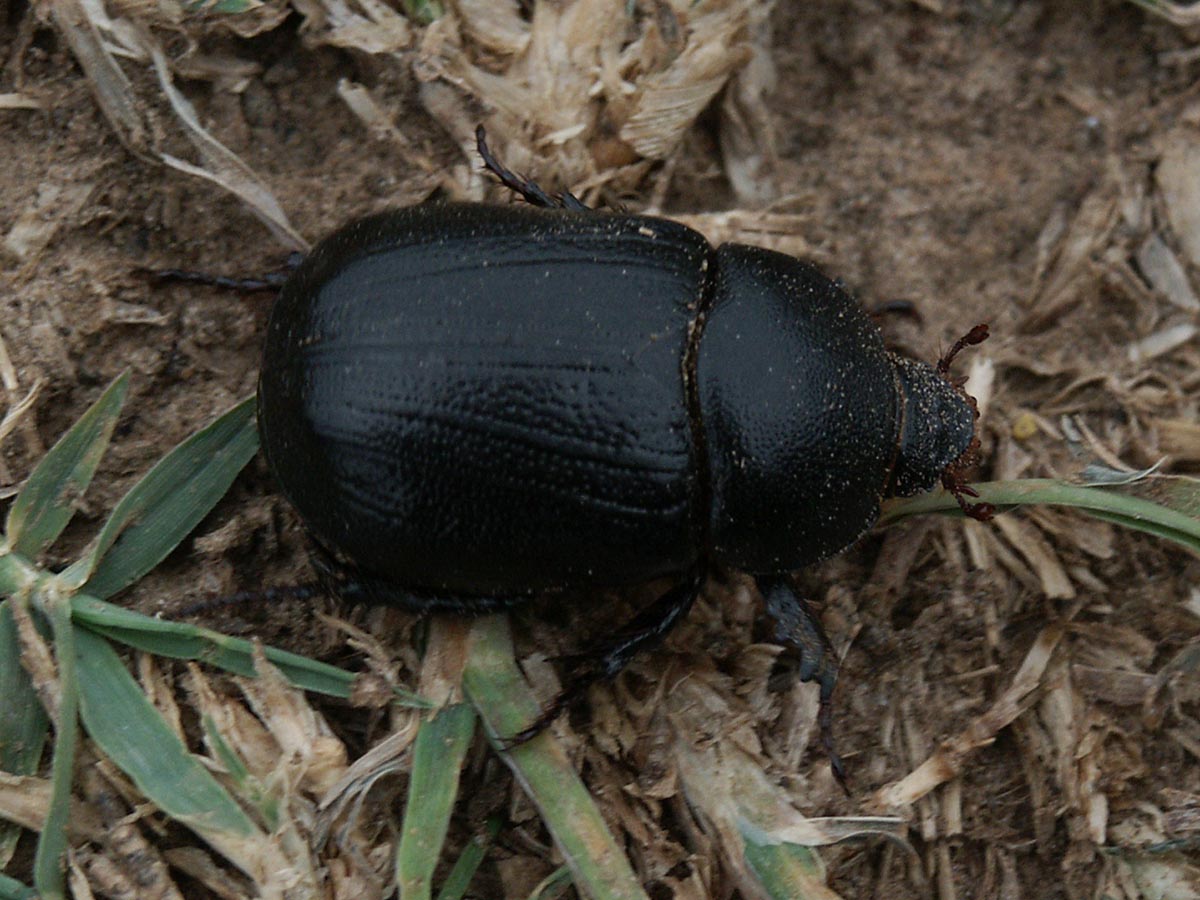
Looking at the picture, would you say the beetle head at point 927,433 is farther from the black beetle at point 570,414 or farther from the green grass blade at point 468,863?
the green grass blade at point 468,863

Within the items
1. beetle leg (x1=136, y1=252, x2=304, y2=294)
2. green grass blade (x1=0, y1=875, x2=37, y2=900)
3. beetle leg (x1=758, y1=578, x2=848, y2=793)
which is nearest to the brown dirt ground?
beetle leg (x1=136, y1=252, x2=304, y2=294)

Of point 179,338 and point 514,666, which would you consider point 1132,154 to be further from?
point 179,338

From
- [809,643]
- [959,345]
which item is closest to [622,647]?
[809,643]

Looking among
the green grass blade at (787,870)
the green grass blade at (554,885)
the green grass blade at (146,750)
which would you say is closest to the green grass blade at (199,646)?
the green grass blade at (146,750)

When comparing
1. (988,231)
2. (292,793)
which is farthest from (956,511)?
(292,793)

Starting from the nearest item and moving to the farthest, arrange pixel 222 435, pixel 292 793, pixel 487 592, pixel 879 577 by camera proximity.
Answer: pixel 292 793 < pixel 487 592 < pixel 222 435 < pixel 879 577

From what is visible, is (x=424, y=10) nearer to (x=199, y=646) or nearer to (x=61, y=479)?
(x=61, y=479)
